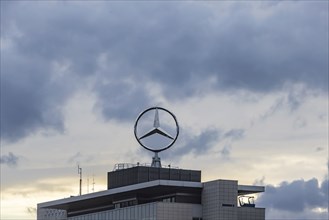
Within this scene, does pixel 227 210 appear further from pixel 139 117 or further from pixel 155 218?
pixel 139 117

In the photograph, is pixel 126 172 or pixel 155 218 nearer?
pixel 155 218

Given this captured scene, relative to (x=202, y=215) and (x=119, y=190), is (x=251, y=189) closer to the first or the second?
(x=202, y=215)

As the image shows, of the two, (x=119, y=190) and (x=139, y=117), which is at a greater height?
(x=139, y=117)

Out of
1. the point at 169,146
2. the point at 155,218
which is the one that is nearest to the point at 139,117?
the point at 169,146

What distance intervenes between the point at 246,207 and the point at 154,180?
1656cm

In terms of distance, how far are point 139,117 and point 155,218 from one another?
21681mm

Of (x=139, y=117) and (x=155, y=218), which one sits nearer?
(x=155, y=218)

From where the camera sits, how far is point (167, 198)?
184m

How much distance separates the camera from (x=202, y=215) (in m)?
181

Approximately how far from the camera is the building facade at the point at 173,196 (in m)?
177

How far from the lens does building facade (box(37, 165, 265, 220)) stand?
581 feet

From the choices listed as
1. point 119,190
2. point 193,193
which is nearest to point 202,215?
point 193,193

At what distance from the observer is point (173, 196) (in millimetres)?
182125

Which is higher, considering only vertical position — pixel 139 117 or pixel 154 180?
pixel 139 117
